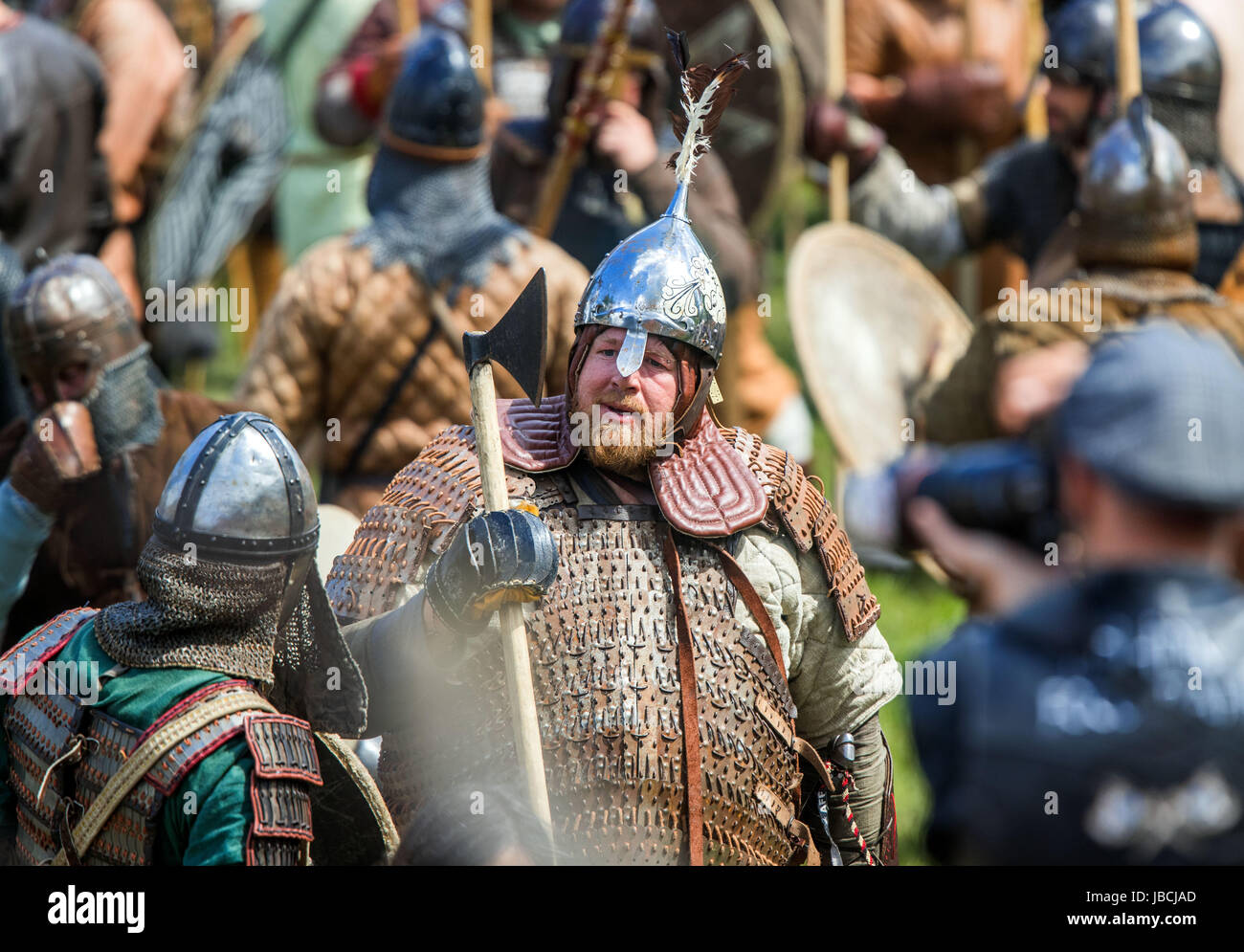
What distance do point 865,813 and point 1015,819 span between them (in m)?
1.87

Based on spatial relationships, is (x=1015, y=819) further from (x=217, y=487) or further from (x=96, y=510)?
(x=96, y=510)

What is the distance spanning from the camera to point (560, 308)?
23.4 ft

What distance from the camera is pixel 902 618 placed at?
870cm

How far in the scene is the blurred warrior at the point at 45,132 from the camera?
9.14 meters

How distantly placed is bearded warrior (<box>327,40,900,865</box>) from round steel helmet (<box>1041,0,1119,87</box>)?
372 centimetres

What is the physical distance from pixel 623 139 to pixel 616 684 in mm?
4068

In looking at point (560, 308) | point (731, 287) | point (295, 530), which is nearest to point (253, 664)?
point (295, 530)

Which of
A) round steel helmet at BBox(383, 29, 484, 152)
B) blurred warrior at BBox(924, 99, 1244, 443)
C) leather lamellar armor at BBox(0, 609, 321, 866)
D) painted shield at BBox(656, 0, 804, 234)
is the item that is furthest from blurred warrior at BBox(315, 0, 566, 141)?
leather lamellar armor at BBox(0, 609, 321, 866)

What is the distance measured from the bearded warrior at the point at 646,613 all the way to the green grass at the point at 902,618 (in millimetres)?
493

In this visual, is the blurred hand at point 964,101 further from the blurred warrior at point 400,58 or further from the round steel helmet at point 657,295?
the round steel helmet at point 657,295

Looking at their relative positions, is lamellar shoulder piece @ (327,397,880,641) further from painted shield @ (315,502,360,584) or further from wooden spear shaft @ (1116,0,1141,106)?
wooden spear shaft @ (1116,0,1141,106)

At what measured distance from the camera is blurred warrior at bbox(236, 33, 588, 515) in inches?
280

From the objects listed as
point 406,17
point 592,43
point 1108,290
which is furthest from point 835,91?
point 1108,290

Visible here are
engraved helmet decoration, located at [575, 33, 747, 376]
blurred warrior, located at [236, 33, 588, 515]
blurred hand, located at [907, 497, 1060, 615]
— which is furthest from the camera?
blurred warrior, located at [236, 33, 588, 515]
